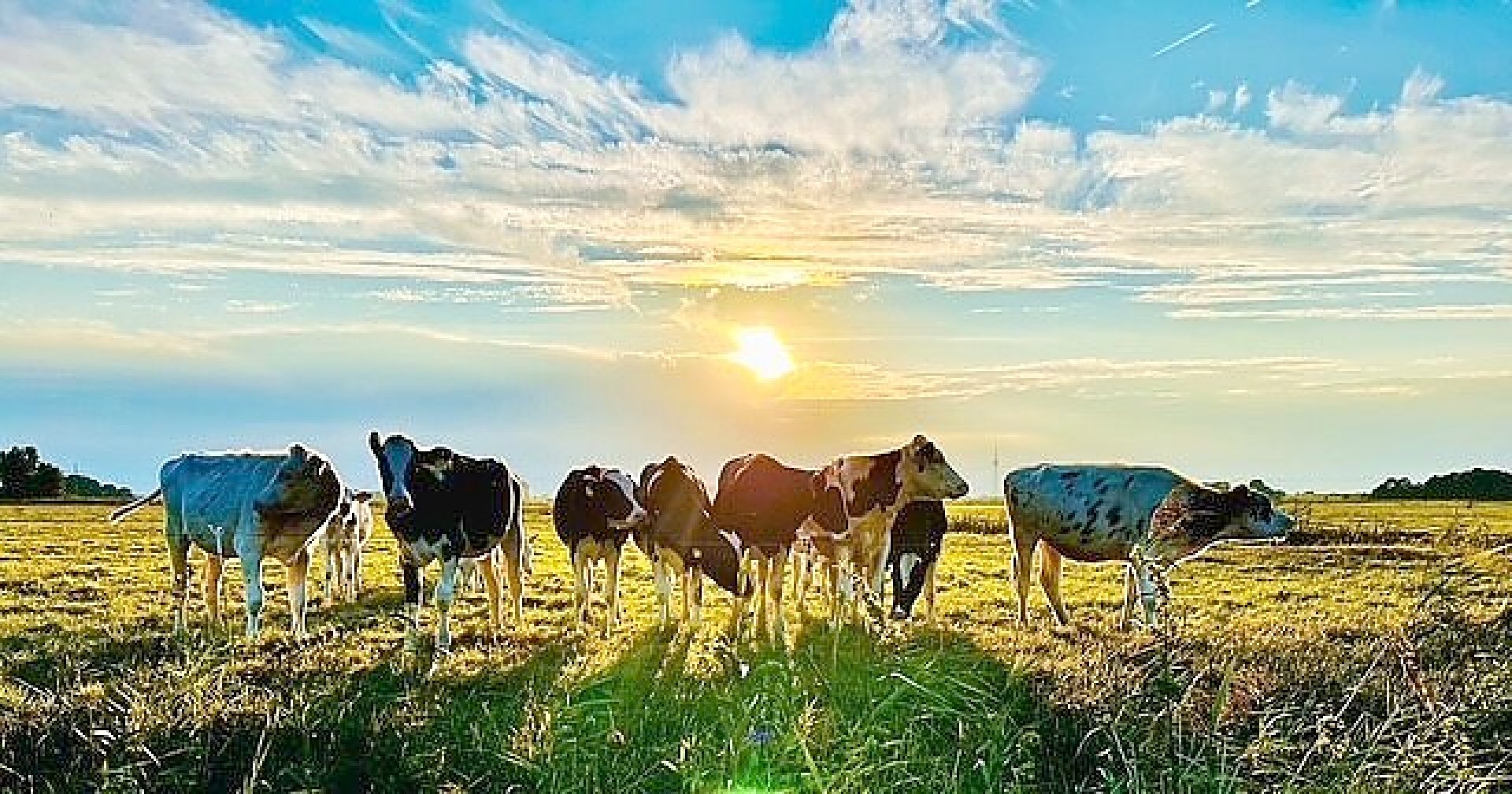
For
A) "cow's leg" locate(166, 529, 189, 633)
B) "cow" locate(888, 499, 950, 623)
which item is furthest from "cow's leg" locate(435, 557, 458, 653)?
"cow" locate(888, 499, 950, 623)

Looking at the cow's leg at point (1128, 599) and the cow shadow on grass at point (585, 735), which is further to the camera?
the cow's leg at point (1128, 599)

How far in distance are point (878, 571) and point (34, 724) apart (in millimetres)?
10213

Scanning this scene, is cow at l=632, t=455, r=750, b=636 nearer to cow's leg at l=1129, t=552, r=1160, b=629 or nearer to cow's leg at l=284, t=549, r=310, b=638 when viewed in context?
cow's leg at l=284, t=549, r=310, b=638

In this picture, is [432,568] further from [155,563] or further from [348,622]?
[348,622]

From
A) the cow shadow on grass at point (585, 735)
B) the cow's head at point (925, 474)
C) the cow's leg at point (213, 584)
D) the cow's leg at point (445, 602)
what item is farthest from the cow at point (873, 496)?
the cow's leg at point (213, 584)

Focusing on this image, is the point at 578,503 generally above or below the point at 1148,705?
above

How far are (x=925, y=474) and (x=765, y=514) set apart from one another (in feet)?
6.76

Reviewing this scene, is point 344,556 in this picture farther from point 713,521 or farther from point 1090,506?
point 1090,506

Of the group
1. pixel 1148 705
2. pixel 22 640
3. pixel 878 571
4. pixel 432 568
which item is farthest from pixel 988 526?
pixel 1148 705

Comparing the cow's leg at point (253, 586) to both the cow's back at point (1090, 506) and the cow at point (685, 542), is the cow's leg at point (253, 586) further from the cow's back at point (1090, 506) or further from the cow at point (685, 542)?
the cow's back at point (1090, 506)

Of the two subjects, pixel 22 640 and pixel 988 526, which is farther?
pixel 988 526

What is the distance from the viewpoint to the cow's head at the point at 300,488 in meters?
16.9

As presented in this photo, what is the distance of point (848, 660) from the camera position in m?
12.9

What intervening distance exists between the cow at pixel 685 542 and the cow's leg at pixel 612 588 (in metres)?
0.44
